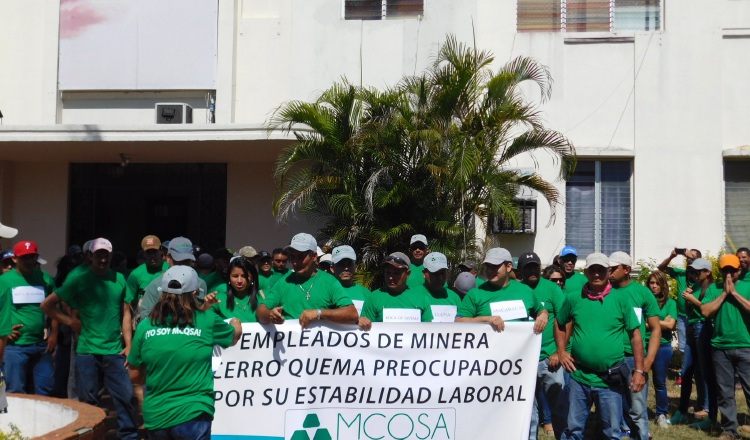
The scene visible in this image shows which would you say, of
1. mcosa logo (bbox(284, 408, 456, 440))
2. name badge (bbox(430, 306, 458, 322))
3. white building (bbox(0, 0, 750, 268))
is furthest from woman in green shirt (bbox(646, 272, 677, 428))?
white building (bbox(0, 0, 750, 268))

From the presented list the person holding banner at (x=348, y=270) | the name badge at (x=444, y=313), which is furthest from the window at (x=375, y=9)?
the name badge at (x=444, y=313)

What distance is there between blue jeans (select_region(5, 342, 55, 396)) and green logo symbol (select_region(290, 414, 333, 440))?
3.09 meters

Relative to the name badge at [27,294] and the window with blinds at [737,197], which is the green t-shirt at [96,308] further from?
the window with blinds at [737,197]

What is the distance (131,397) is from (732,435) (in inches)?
238

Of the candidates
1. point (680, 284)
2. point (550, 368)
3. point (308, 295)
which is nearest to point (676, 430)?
point (680, 284)

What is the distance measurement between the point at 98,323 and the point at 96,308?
0.45ft

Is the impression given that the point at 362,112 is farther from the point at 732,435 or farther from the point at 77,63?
the point at 732,435

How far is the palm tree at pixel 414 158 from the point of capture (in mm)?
13008

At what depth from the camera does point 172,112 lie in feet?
51.1

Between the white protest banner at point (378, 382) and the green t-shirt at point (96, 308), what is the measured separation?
4.27 feet

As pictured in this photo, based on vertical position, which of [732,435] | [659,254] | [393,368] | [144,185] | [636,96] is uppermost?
[636,96]

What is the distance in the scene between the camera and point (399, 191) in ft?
42.8

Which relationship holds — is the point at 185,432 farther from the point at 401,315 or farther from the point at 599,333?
the point at 599,333

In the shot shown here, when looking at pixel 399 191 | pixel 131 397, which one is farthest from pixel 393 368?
pixel 399 191
